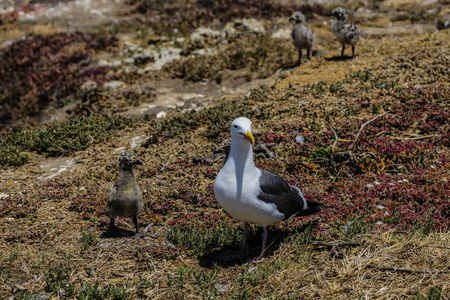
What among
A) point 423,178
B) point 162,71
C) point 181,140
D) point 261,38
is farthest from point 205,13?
point 423,178

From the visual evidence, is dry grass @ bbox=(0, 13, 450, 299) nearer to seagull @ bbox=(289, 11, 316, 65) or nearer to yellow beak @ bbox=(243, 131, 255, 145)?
yellow beak @ bbox=(243, 131, 255, 145)

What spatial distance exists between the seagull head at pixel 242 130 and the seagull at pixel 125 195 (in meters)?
1.98

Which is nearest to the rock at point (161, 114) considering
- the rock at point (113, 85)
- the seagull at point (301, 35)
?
the rock at point (113, 85)

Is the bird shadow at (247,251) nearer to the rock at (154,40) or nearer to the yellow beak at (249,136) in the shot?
the yellow beak at (249,136)

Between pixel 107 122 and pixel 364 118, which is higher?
pixel 364 118

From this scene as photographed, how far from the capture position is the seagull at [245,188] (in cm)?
567

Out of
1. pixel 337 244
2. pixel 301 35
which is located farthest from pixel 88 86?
pixel 337 244

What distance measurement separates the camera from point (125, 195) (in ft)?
22.7

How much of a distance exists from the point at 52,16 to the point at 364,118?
864 inches

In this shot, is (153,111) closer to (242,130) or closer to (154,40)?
(154,40)

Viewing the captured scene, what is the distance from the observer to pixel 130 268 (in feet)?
20.9

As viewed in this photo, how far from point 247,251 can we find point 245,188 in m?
1.16

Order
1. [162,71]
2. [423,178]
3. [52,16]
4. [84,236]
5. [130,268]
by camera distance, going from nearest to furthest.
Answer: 1. [130,268]
2. [84,236]
3. [423,178]
4. [162,71]
5. [52,16]

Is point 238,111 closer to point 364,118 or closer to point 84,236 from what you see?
point 364,118
